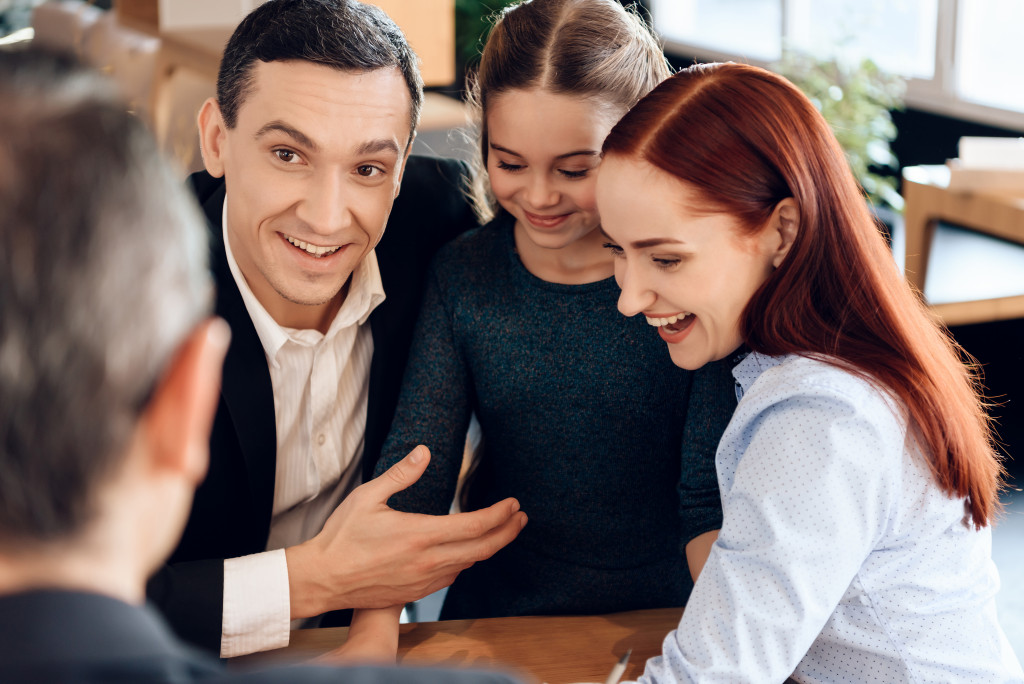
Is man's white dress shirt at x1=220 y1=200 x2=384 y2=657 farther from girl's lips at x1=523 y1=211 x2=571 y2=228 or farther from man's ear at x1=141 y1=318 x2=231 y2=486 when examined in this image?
man's ear at x1=141 y1=318 x2=231 y2=486

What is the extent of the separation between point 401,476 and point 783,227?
1.83 feet

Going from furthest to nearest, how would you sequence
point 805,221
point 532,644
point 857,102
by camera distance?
point 857,102, point 532,644, point 805,221

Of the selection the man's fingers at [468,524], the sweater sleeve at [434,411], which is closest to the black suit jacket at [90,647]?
the man's fingers at [468,524]

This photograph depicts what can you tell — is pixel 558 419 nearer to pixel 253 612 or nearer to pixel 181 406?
pixel 253 612

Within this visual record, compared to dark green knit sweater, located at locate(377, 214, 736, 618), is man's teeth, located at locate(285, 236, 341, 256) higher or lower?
higher

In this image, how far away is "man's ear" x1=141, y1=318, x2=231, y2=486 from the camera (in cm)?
46

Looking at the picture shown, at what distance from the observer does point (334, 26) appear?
133 cm

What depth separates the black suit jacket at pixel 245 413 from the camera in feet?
3.85

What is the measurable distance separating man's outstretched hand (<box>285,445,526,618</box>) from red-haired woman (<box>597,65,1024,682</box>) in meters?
0.34

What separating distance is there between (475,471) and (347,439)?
0.74ft

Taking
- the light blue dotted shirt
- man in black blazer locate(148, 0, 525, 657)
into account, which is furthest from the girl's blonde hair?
the light blue dotted shirt

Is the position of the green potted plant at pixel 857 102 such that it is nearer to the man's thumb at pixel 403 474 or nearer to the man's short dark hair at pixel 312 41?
the man's short dark hair at pixel 312 41

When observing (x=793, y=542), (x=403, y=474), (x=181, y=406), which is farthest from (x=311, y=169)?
(x=181, y=406)

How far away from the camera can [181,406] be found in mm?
463
